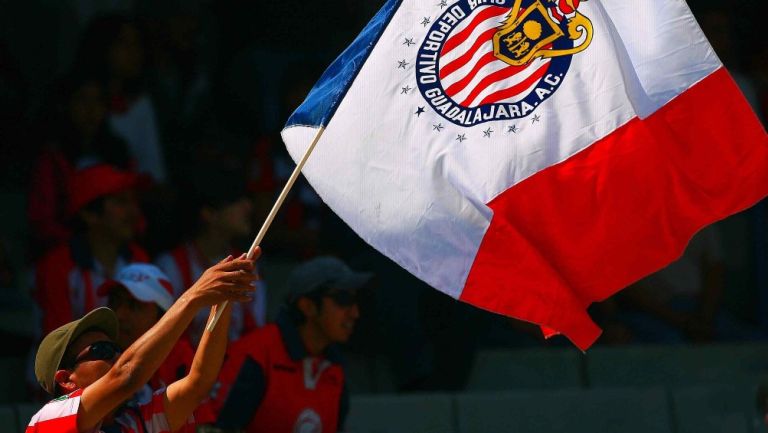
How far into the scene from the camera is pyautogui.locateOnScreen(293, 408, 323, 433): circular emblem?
6.72 m

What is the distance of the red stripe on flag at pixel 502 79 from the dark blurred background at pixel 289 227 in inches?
97.7

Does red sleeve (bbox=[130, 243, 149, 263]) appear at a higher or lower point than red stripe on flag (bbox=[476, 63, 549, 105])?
lower

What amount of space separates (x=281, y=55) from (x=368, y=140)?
430cm

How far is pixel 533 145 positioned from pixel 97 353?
161cm

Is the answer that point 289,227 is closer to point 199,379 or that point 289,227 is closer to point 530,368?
point 530,368

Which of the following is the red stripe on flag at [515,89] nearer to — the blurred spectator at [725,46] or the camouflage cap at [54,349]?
the camouflage cap at [54,349]

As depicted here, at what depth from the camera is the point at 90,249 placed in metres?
7.95

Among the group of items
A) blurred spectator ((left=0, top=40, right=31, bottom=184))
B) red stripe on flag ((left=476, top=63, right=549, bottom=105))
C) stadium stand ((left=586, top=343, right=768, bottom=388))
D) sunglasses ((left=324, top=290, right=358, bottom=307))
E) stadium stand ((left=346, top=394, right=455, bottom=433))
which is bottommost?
stadium stand ((left=586, top=343, right=768, bottom=388))

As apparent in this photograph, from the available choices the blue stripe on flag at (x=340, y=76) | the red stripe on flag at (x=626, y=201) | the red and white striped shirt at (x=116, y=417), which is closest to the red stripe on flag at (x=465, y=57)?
the blue stripe on flag at (x=340, y=76)

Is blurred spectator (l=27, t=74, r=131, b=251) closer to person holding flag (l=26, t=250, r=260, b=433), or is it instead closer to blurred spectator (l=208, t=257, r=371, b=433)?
blurred spectator (l=208, t=257, r=371, b=433)

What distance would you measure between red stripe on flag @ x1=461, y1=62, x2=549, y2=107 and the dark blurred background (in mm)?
2483

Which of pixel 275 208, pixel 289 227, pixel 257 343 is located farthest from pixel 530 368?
pixel 275 208

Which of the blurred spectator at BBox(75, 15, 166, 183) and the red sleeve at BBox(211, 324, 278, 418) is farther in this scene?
the blurred spectator at BBox(75, 15, 166, 183)

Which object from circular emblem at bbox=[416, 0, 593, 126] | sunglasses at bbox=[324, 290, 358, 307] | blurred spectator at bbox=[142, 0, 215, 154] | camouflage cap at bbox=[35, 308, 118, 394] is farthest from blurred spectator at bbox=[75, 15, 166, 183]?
camouflage cap at bbox=[35, 308, 118, 394]
